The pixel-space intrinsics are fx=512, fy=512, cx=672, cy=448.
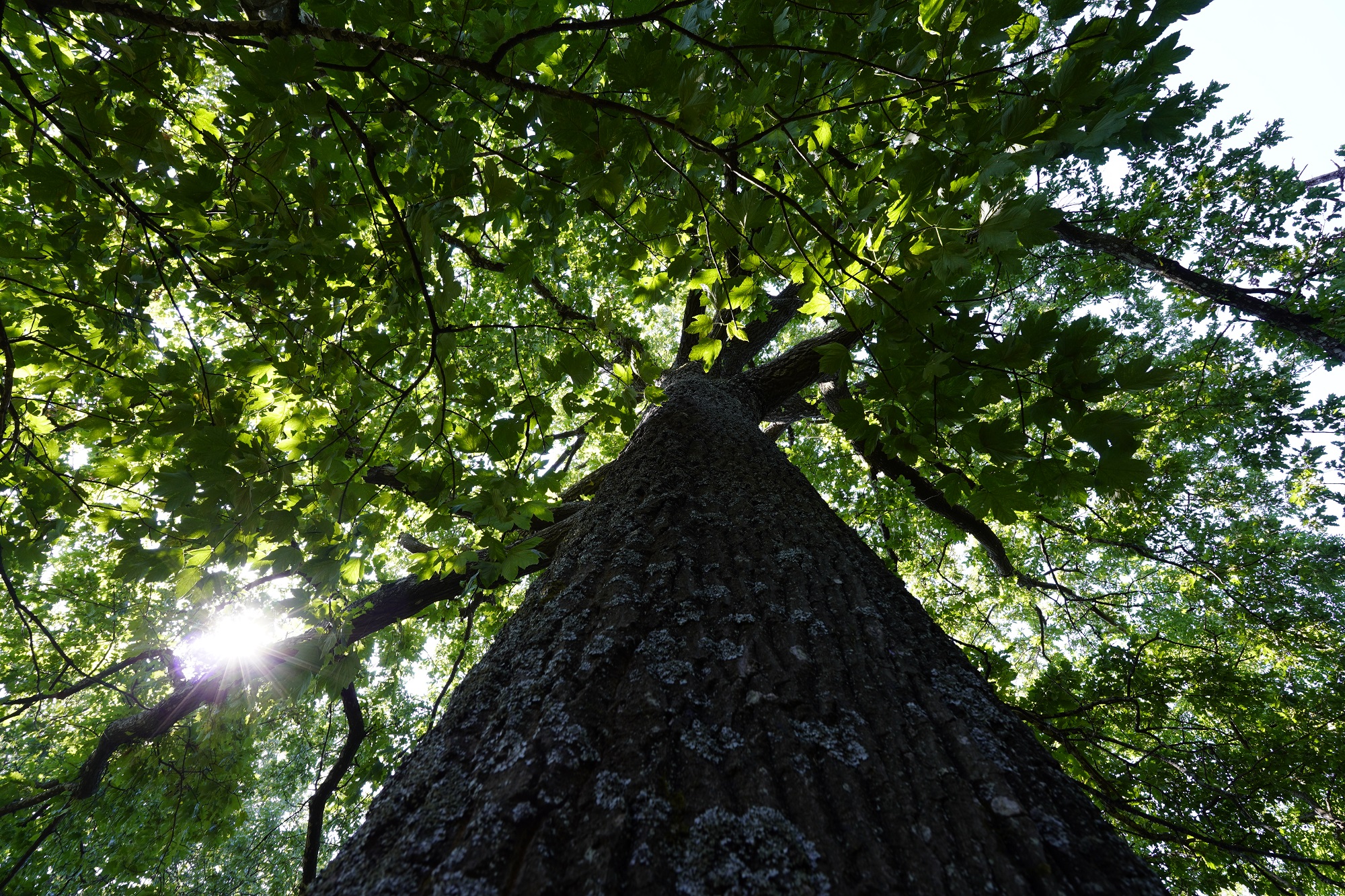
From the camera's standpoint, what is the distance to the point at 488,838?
2.45ft

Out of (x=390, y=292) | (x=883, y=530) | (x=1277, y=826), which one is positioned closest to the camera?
(x=390, y=292)

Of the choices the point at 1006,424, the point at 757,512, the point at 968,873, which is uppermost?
the point at 757,512

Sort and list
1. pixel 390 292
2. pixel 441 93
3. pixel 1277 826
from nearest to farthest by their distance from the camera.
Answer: pixel 441 93
pixel 390 292
pixel 1277 826

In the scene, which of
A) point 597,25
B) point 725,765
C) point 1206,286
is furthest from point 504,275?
point 1206,286

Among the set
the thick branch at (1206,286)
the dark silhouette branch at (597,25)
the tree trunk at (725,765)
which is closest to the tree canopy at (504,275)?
the dark silhouette branch at (597,25)

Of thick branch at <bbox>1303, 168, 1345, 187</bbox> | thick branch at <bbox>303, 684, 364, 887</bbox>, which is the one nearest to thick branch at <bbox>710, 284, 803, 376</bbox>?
thick branch at <bbox>303, 684, 364, 887</bbox>

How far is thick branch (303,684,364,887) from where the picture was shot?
4.04 meters

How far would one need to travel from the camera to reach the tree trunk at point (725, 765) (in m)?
0.73

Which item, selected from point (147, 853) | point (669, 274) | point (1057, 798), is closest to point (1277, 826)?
point (1057, 798)

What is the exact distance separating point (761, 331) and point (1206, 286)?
4.48 meters

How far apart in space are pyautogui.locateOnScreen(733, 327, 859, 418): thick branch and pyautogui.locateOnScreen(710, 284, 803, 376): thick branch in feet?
1.00

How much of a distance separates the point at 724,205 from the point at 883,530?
504 cm

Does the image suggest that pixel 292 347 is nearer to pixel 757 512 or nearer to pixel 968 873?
pixel 757 512

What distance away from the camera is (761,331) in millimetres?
5277
